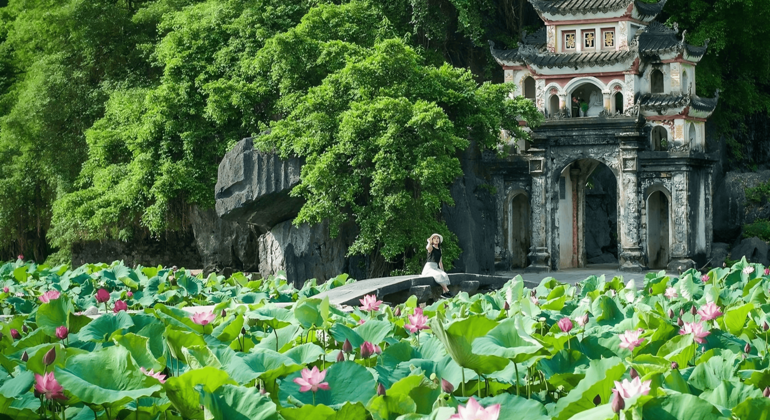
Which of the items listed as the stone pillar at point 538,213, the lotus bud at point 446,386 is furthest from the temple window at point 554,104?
the lotus bud at point 446,386

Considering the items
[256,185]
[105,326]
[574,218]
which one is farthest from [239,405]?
[574,218]

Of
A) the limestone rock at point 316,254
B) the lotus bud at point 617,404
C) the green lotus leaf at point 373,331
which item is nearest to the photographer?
the lotus bud at point 617,404

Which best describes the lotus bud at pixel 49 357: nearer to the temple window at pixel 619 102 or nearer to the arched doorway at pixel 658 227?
the arched doorway at pixel 658 227

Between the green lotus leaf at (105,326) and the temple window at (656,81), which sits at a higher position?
the temple window at (656,81)

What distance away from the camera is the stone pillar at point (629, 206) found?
841 inches

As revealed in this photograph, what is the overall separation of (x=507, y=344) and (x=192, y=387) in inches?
45.2

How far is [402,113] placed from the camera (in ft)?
54.7

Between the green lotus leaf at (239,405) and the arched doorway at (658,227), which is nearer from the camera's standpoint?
the green lotus leaf at (239,405)

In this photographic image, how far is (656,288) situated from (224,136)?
14.3 metres

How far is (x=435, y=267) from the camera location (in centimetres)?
1256

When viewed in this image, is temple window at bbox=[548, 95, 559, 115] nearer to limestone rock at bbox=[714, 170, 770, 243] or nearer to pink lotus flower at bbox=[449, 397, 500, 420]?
limestone rock at bbox=[714, 170, 770, 243]

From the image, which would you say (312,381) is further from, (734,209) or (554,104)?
(734,209)

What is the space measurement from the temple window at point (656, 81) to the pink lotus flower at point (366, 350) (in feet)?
66.3

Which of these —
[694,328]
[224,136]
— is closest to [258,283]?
[694,328]
